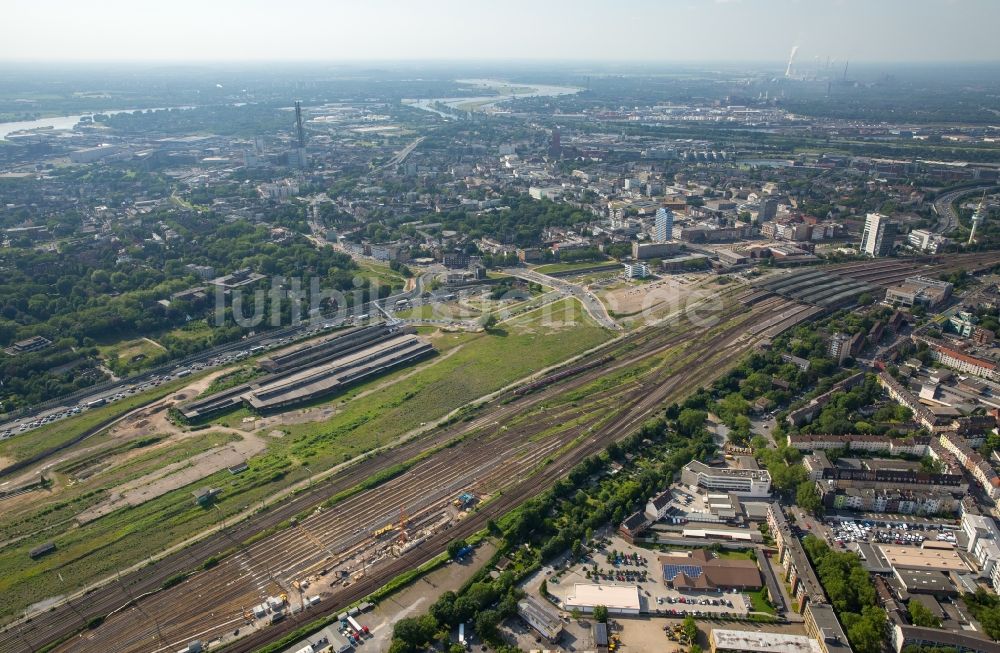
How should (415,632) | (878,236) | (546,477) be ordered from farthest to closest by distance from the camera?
(878,236)
(546,477)
(415,632)

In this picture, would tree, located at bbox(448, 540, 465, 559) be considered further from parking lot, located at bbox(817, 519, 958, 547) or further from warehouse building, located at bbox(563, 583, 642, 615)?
parking lot, located at bbox(817, 519, 958, 547)

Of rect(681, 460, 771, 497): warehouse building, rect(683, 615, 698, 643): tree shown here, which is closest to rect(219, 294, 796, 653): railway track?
rect(681, 460, 771, 497): warehouse building

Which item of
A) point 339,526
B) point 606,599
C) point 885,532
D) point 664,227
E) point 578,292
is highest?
point 664,227

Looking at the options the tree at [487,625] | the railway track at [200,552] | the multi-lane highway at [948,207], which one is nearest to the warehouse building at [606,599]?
the tree at [487,625]

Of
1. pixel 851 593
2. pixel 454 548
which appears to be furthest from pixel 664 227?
pixel 454 548

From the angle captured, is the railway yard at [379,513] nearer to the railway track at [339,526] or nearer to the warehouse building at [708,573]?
the railway track at [339,526]

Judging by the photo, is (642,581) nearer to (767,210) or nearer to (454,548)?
(454,548)
